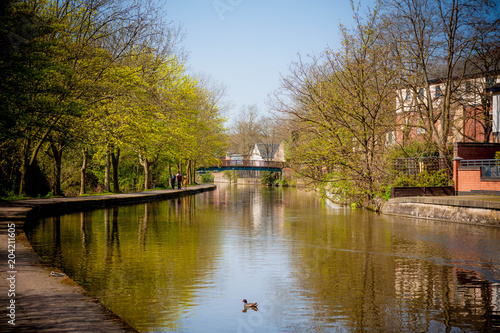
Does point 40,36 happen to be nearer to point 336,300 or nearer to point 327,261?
point 327,261

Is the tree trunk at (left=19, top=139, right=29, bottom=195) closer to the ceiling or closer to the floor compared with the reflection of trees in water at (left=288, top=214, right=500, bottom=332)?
closer to the ceiling

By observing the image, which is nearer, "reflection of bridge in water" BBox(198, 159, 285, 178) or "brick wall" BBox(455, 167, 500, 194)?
"brick wall" BBox(455, 167, 500, 194)

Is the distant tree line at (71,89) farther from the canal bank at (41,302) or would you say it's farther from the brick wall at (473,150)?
the brick wall at (473,150)

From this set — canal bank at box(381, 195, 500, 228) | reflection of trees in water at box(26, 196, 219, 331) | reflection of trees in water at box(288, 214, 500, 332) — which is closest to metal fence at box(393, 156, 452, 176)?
canal bank at box(381, 195, 500, 228)

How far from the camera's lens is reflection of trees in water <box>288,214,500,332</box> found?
7.10m

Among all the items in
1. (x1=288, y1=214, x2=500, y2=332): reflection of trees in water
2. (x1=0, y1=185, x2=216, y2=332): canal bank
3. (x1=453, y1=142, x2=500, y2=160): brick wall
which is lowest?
(x1=288, y1=214, x2=500, y2=332): reflection of trees in water

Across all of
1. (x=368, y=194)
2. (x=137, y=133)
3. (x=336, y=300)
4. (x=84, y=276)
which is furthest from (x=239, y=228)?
(x=137, y=133)

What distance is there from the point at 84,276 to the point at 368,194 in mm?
20917

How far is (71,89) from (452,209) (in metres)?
17.8

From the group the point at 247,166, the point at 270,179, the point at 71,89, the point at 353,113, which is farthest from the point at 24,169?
the point at 247,166

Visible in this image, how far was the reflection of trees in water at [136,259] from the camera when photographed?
309 inches

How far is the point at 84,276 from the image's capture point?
9.57m

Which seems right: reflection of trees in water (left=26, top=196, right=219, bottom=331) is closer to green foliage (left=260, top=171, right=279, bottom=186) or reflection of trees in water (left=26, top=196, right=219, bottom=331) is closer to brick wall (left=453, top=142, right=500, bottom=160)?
brick wall (left=453, top=142, right=500, bottom=160)

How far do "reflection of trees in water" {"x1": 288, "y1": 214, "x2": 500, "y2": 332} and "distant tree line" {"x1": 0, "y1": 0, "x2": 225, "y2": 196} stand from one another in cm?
1209
